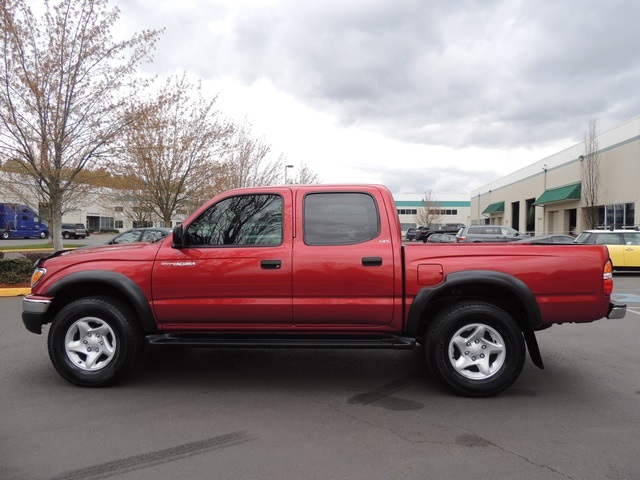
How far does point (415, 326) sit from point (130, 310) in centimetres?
275

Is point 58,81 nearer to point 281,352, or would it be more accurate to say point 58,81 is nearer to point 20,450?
point 281,352

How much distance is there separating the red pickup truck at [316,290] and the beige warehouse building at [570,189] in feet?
79.9

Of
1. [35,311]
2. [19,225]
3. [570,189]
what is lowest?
[35,311]

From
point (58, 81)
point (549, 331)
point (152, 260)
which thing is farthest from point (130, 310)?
point (58, 81)

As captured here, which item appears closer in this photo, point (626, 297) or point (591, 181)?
point (626, 297)

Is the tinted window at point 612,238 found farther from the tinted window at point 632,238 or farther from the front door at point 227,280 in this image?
the front door at point 227,280

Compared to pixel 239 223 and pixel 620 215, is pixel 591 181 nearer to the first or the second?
pixel 620 215

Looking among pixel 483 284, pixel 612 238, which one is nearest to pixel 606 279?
pixel 483 284

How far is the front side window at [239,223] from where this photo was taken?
4434 millimetres

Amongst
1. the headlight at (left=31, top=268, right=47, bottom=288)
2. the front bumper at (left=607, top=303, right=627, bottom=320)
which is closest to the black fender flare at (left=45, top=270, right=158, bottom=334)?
the headlight at (left=31, top=268, right=47, bottom=288)

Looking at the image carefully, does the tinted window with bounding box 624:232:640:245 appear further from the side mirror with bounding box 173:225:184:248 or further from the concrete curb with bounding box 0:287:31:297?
the concrete curb with bounding box 0:287:31:297

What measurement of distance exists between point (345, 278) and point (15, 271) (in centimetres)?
1037

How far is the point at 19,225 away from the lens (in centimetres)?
4294

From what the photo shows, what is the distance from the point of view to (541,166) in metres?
40.1
